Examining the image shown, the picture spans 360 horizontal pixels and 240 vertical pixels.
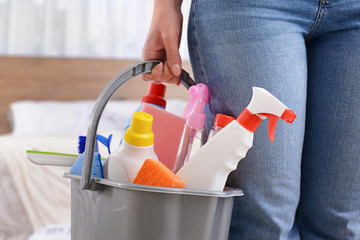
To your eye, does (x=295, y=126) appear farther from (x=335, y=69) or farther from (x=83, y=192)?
(x=83, y=192)

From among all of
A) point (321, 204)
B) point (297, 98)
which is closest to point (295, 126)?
point (297, 98)

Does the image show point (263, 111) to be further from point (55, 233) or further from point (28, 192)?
point (28, 192)

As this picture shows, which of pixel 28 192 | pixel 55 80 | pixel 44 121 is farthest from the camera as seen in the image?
pixel 55 80

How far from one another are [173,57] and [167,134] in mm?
143

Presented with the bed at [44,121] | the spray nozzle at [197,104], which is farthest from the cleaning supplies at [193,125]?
the bed at [44,121]

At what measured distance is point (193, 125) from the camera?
730 millimetres

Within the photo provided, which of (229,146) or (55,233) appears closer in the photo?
(229,146)

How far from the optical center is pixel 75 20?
2.78m

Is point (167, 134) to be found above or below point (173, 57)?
below

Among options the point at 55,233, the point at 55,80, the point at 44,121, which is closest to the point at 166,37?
the point at 55,233

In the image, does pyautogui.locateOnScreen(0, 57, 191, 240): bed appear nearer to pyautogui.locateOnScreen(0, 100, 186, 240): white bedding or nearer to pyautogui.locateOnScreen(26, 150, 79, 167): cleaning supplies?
pyautogui.locateOnScreen(0, 100, 186, 240): white bedding

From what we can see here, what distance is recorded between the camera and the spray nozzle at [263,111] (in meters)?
0.58

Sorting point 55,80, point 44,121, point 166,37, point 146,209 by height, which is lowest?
point 44,121

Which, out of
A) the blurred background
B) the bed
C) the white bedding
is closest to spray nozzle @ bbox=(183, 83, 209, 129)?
the bed
